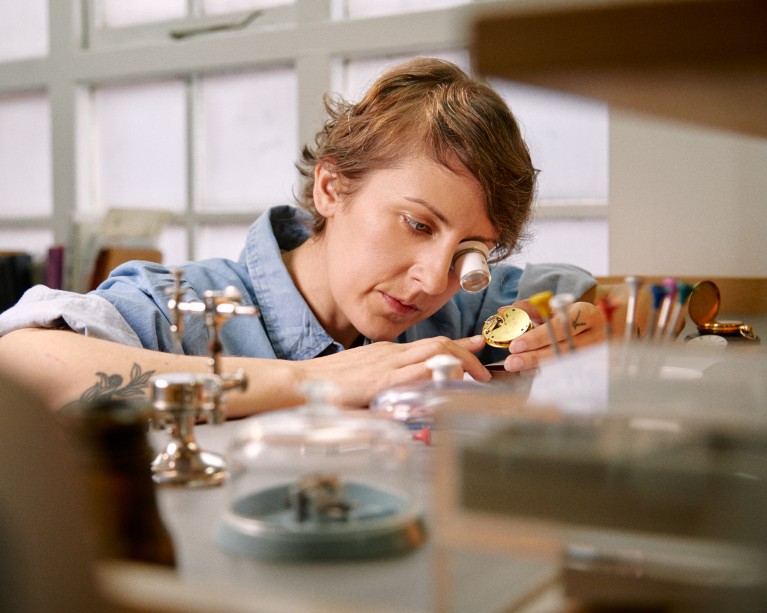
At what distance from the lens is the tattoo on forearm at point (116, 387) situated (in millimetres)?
966

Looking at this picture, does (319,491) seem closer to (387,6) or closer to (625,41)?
(625,41)

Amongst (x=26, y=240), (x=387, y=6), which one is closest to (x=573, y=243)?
(x=387, y=6)

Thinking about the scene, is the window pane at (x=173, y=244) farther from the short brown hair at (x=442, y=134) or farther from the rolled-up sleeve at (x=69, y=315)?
the rolled-up sleeve at (x=69, y=315)

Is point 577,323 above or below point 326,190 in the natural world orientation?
below

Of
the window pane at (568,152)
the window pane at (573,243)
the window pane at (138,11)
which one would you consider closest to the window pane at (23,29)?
the window pane at (138,11)

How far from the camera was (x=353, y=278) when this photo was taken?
4.44 ft

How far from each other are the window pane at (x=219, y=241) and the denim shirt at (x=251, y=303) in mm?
1340

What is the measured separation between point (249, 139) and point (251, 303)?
1.62 metres

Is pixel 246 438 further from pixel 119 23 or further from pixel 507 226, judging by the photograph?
pixel 119 23

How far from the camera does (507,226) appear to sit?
1.41 m

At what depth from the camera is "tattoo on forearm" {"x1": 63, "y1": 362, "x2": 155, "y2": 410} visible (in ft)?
3.17

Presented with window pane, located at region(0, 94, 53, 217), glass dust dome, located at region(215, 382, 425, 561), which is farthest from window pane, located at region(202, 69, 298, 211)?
glass dust dome, located at region(215, 382, 425, 561)

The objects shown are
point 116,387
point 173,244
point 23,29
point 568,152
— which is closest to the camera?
point 116,387

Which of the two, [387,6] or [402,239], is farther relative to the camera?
[387,6]
